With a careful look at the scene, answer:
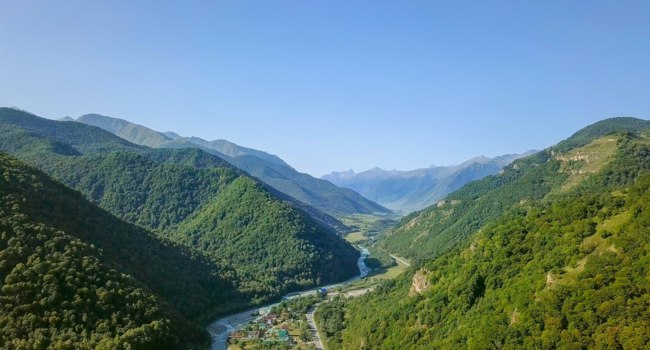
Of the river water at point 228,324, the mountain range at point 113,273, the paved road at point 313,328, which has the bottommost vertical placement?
the river water at point 228,324

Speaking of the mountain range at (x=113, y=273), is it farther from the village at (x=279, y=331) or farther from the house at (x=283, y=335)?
the house at (x=283, y=335)

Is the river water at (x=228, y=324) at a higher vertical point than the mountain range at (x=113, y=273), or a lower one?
lower

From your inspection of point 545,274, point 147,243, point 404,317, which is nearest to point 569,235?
point 545,274

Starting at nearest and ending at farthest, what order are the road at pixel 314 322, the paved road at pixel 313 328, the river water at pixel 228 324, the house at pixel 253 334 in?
the paved road at pixel 313 328, the road at pixel 314 322, the river water at pixel 228 324, the house at pixel 253 334

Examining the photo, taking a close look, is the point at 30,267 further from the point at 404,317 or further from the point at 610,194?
the point at 610,194

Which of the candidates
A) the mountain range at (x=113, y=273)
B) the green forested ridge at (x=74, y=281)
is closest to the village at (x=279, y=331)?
the mountain range at (x=113, y=273)

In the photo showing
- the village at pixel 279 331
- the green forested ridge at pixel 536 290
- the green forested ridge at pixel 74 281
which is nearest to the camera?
the green forested ridge at pixel 536 290
